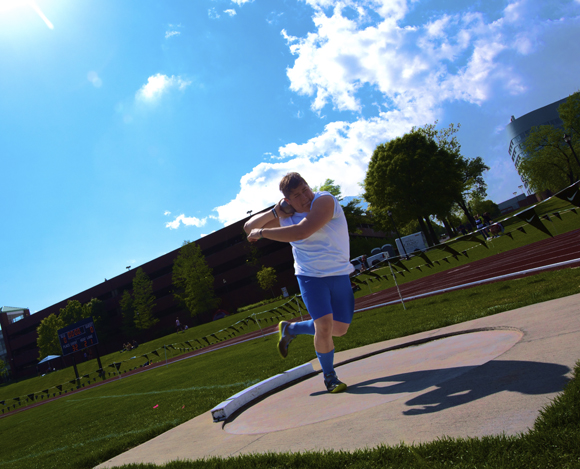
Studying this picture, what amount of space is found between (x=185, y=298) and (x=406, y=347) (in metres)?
54.8

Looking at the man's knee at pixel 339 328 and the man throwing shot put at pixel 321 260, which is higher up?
the man throwing shot put at pixel 321 260

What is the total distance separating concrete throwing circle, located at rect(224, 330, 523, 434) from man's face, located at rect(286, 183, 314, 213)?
5.94ft

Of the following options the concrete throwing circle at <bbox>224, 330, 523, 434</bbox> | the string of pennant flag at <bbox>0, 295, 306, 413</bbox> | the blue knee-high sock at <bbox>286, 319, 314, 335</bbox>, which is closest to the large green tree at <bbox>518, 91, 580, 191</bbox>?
the string of pennant flag at <bbox>0, 295, 306, 413</bbox>

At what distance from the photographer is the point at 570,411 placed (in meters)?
1.78

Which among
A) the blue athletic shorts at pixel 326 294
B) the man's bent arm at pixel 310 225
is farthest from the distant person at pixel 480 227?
the man's bent arm at pixel 310 225

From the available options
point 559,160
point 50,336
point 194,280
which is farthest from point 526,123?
point 50,336

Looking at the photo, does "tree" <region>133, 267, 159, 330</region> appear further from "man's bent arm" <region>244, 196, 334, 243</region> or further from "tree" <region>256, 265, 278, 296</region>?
"man's bent arm" <region>244, 196, 334, 243</region>

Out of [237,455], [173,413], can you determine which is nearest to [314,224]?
[237,455]

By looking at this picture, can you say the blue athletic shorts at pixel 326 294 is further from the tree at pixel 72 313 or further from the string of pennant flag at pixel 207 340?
the tree at pixel 72 313

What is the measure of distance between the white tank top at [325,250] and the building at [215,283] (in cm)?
4898

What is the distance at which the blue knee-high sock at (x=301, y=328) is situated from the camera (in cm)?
451

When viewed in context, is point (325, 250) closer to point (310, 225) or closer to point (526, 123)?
point (310, 225)

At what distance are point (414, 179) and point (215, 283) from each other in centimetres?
3298

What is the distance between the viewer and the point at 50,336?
217ft
